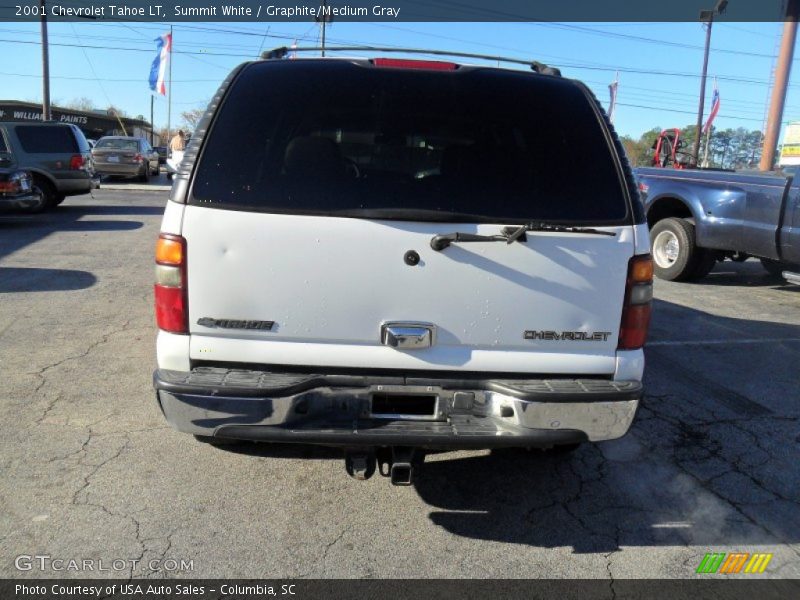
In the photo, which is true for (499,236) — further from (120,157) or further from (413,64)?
(120,157)

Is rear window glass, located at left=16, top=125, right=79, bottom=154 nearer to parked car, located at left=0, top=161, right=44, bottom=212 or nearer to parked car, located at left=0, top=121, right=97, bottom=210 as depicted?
parked car, located at left=0, top=121, right=97, bottom=210

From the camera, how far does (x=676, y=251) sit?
909 centimetres

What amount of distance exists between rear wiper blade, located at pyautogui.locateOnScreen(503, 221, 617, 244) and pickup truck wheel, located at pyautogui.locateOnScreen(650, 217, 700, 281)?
21.7ft

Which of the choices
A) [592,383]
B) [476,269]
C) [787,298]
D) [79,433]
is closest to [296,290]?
[476,269]

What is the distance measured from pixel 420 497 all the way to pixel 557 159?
174cm

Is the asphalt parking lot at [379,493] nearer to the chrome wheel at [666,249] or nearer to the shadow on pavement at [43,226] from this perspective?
the chrome wheel at [666,249]

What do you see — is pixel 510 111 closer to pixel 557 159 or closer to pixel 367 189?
pixel 557 159

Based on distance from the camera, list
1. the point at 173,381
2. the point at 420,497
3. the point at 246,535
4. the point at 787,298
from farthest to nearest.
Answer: the point at 787,298 < the point at 420,497 < the point at 246,535 < the point at 173,381

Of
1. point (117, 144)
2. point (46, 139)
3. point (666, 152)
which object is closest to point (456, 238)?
point (46, 139)

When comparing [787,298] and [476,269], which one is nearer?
[476,269]

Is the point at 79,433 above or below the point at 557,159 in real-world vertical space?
below

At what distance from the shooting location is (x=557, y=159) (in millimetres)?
2924

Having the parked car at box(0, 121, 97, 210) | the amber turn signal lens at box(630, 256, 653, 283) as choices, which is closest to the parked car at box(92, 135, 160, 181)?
the parked car at box(0, 121, 97, 210)

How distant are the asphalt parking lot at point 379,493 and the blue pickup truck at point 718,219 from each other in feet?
10.0
